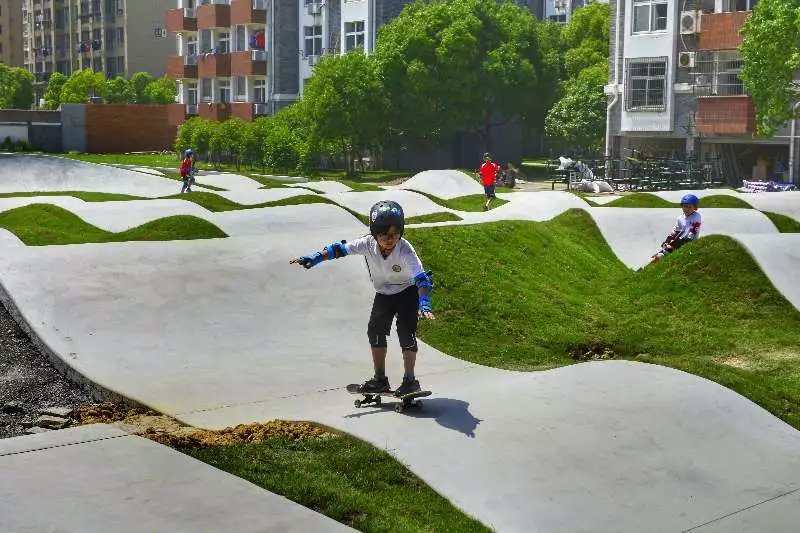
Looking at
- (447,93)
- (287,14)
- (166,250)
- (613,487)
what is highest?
(287,14)

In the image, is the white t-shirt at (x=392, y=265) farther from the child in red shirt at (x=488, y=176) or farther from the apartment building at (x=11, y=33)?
the apartment building at (x=11, y=33)

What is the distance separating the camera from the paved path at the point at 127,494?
7230mm

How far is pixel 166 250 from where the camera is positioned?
→ 51.1 ft

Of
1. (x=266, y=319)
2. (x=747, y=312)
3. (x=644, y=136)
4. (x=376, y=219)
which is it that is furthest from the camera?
(x=644, y=136)

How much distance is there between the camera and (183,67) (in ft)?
262

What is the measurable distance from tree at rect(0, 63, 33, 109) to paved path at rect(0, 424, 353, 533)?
101m

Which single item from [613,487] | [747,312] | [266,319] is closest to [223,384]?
[266,319]

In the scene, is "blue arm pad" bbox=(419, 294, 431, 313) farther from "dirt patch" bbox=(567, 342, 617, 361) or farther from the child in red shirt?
the child in red shirt

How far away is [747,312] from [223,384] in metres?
9.18

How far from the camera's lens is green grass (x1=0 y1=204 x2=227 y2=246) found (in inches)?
866

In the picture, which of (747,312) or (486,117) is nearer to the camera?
(747,312)

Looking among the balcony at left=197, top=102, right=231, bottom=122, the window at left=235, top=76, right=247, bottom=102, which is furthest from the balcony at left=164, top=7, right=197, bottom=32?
the balcony at left=197, top=102, right=231, bottom=122

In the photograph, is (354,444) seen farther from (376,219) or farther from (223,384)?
(223,384)

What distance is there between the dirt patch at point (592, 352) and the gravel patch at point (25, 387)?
6803mm
